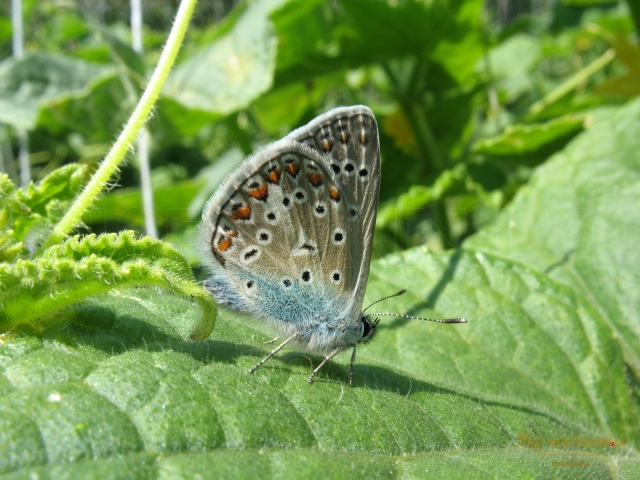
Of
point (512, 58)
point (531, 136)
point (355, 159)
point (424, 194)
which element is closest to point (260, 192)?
point (355, 159)

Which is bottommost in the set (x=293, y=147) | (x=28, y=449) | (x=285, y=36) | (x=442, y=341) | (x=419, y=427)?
(x=442, y=341)

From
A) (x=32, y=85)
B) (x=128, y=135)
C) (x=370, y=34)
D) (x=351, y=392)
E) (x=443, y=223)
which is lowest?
(x=443, y=223)

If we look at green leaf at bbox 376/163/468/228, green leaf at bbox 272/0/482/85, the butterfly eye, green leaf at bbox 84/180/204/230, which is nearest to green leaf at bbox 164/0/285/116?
green leaf at bbox 272/0/482/85

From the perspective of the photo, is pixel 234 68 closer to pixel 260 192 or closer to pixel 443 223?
pixel 443 223

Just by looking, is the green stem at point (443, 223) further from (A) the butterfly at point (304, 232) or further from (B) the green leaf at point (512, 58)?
(A) the butterfly at point (304, 232)

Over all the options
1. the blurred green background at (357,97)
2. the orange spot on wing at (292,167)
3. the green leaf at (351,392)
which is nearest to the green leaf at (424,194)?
the blurred green background at (357,97)

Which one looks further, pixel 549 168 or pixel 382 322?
pixel 549 168

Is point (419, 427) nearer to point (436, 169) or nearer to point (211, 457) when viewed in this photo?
point (211, 457)

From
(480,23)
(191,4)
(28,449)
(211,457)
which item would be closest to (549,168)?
(480,23)
